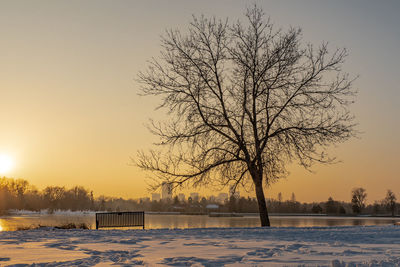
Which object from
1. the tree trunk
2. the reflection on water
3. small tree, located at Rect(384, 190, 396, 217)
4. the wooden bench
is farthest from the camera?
small tree, located at Rect(384, 190, 396, 217)

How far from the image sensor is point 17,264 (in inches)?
323

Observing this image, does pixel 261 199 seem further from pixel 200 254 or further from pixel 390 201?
pixel 390 201

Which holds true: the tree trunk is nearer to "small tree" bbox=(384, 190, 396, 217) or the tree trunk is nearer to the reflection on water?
the reflection on water

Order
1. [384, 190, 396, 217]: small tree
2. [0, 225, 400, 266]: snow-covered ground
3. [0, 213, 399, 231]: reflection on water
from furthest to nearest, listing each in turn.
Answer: [384, 190, 396, 217]: small tree → [0, 213, 399, 231]: reflection on water → [0, 225, 400, 266]: snow-covered ground

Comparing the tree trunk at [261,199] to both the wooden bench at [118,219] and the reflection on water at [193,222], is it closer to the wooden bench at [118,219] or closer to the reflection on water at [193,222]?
the wooden bench at [118,219]

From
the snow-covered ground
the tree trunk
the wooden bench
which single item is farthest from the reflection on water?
the snow-covered ground

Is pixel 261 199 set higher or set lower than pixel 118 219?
higher

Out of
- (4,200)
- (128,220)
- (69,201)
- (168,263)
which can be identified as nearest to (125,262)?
(168,263)

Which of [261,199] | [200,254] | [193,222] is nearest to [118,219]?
[261,199]

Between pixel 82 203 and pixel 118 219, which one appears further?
pixel 82 203

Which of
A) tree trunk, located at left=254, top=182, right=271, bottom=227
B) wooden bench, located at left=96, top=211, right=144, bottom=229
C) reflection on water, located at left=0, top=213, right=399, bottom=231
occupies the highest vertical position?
tree trunk, located at left=254, top=182, right=271, bottom=227

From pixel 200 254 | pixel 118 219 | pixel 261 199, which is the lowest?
A: pixel 118 219

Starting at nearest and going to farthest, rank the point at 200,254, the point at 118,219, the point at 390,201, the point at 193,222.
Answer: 1. the point at 200,254
2. the point at 118,219
3. the point at 193,222
4. the point at 390,201

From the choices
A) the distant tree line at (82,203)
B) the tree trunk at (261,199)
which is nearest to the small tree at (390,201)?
the distant tree line at (82,203)
